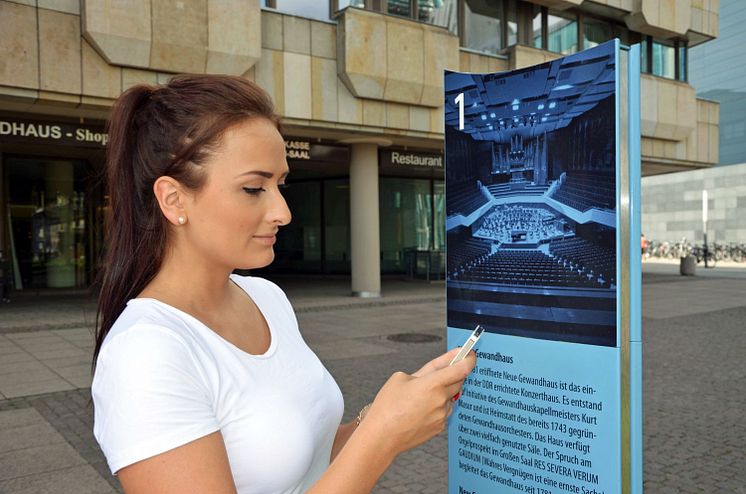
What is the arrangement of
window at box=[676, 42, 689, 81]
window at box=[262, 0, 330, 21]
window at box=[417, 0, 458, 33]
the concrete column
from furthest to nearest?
window at box=[676, 42, 689, 81] → the concrete column → window at box=[417, 0, 458, 33] → window at box=[262, 0, 330, 21]

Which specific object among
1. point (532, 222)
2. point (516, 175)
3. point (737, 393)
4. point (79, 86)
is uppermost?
point (79, 86)

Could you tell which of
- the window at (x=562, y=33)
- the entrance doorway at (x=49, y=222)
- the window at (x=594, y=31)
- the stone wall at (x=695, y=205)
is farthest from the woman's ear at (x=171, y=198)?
the stone wall at (x=695, y=205)

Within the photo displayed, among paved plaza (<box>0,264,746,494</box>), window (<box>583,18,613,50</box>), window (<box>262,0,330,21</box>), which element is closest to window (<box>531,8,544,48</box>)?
window (<box>583,18,613,50</box>)

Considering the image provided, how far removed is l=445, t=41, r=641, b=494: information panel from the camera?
1.98 m

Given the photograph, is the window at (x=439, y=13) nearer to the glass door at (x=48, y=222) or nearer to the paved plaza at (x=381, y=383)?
the paved plaza at (x=381, y=383)

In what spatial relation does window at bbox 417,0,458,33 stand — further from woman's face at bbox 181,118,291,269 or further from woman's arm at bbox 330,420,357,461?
woman's face at bbox 181,118,291,269

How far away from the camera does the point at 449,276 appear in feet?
8.30

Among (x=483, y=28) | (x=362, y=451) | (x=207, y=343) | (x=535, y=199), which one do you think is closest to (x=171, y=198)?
(x=207, y=343)

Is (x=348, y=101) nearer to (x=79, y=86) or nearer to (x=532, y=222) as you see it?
(x=79, y=86)

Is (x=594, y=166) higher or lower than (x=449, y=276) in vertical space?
higher

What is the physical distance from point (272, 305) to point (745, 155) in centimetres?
5252

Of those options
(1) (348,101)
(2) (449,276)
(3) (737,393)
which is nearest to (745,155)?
(1) (348,101)

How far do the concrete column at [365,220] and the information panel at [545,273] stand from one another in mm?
13528

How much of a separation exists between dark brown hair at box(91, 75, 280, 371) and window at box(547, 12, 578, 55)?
61.1ft
